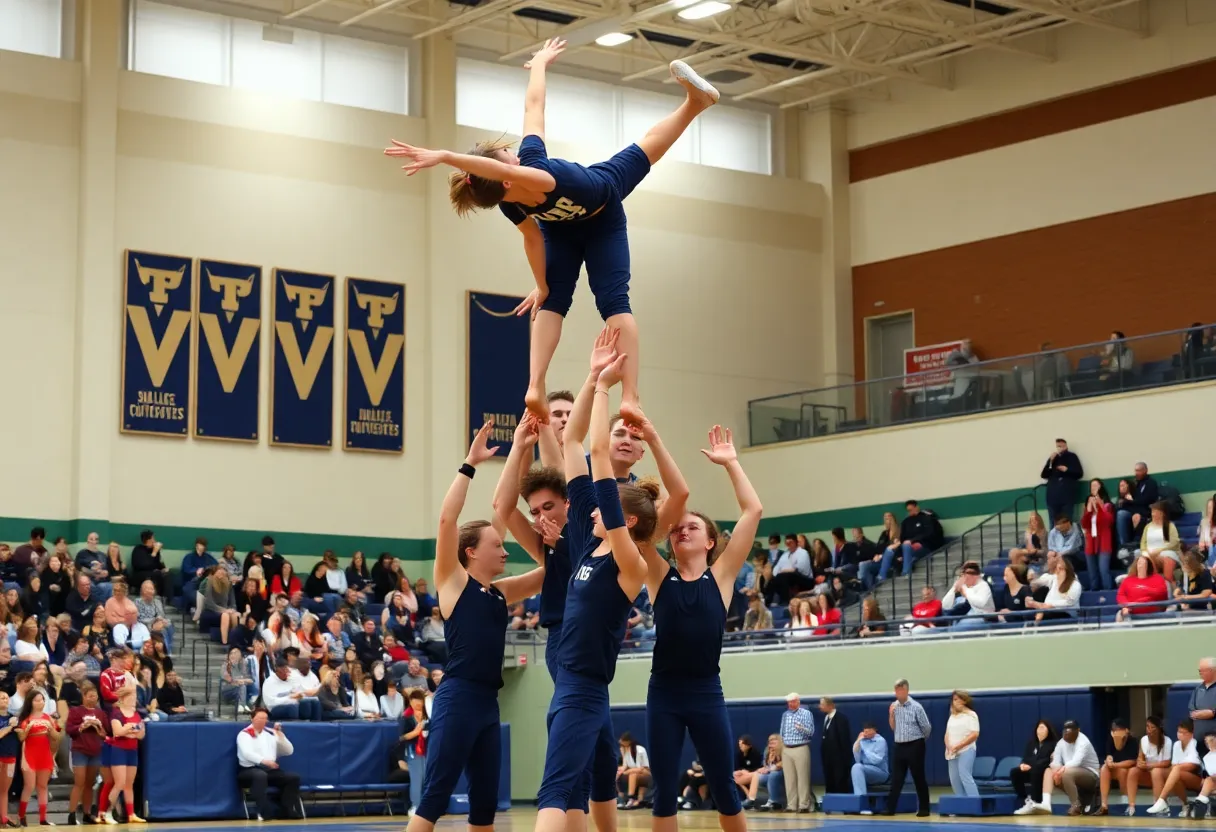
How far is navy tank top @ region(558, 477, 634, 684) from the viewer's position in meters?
8.07

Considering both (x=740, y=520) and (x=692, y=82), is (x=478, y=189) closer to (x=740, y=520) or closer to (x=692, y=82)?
(x=692, y=82)

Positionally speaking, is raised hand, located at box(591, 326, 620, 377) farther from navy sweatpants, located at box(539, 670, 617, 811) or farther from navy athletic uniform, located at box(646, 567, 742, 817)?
navy sweatpants, located at box(539, 670, 617, 811)

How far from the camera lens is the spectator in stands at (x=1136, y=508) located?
2628cm

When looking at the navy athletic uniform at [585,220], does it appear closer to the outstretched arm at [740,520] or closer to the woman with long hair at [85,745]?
the outstretched arm at [740,520]

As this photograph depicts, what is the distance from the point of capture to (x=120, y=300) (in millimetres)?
29391

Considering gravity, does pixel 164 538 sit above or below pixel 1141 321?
below

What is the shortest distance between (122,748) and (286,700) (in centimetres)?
301

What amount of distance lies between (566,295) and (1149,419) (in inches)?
861

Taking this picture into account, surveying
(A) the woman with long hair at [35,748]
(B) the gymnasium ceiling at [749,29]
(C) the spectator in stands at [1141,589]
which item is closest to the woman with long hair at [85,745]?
(A) the woman with long hair at [35,748]

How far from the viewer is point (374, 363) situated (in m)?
31.8

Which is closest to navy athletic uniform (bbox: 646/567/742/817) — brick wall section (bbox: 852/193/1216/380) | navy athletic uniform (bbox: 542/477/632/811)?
navy athletic uniform (bbox: 542/477/632/811)

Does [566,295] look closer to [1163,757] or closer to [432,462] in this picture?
[1163,757]

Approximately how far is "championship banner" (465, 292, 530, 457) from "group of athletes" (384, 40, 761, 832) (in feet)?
76.6

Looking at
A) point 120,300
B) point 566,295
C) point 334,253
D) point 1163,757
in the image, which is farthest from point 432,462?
point 566,295
